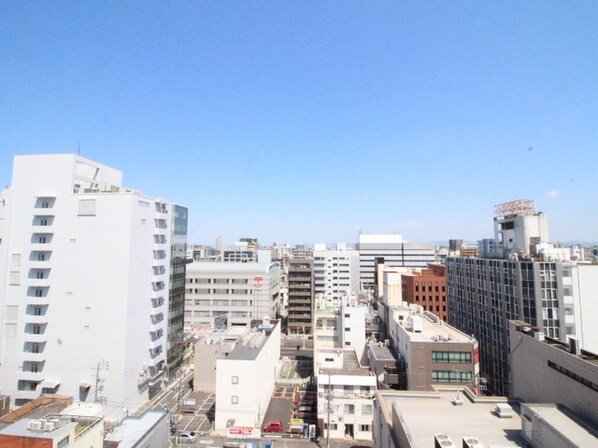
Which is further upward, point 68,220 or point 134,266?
point 68,220

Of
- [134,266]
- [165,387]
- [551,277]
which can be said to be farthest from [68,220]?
[551,277]

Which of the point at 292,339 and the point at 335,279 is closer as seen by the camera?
the point at 292,339

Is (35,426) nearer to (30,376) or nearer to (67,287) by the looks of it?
(67,287)

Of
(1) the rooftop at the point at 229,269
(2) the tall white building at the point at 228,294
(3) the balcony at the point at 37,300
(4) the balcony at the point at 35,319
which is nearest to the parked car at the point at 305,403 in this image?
(4) the balcony at the point at 35,319

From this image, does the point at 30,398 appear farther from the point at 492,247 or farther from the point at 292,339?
the point at 492,247

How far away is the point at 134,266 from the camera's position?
31.0 meters

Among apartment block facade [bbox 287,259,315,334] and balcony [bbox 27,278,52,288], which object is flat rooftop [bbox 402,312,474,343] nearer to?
apartment block facade [bbox 287,259,315,334]

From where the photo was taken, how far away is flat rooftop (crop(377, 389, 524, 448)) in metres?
12.6

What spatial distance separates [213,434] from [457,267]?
1421 inches

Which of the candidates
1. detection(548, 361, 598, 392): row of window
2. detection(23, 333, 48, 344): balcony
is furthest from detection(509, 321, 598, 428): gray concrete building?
detection(23, 333, 48, 344): balcony

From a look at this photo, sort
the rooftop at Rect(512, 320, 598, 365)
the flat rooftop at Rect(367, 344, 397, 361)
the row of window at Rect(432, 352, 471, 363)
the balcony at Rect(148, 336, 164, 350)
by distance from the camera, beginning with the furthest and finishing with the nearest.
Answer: the flat rooftop at Rect(367, 344, 397, 361)
the balcony at Rect(148, 336, 164, 350)
the row of window at Rect(432, 352, 471, 363)
the rooftop at Rect(512, 320, 598, 365)

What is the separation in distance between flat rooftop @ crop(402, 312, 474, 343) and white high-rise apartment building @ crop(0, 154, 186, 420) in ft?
81.4

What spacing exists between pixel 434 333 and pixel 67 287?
1295 inches

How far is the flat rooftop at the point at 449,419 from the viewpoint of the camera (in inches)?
495
